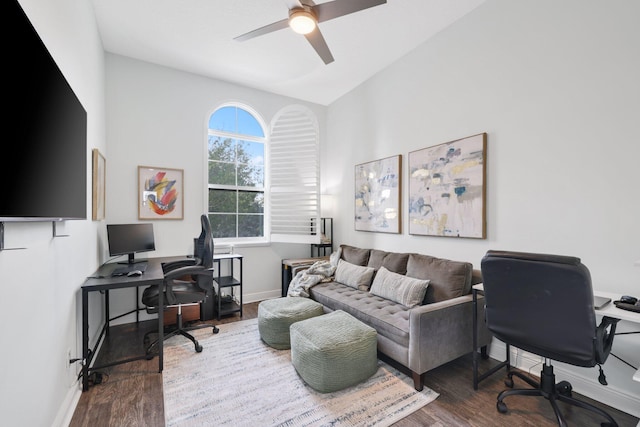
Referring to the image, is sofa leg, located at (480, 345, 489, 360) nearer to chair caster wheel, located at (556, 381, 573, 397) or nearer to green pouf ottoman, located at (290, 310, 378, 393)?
chair caster wheel, located at (556, 381, 573, 397)

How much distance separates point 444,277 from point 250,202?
3.03 metres

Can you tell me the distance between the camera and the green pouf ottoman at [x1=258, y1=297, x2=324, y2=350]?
2.77 m

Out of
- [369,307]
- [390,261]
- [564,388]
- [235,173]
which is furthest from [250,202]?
[564,388]

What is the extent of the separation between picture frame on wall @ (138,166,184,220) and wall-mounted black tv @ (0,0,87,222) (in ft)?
6.88

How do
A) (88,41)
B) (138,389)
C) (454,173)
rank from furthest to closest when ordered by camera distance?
(454,173), (88,41), (138,389)

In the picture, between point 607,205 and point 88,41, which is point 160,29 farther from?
point 607,205

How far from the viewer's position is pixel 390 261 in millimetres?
3262

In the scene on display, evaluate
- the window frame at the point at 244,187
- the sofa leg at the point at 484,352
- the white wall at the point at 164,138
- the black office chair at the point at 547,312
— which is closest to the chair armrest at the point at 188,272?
the white wall at the point at 164,138

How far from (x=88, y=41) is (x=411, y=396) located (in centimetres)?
395

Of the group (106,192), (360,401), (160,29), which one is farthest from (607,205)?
(106,192)

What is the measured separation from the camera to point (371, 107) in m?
4.01

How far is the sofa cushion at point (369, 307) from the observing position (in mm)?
2303

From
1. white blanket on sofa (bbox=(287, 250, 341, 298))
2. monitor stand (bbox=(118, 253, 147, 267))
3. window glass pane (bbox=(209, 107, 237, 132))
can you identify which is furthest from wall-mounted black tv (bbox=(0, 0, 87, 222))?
window glass pane (bbox=(209, 107, 237, 132))

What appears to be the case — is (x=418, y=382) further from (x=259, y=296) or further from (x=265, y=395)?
(x=259, y=296)
